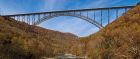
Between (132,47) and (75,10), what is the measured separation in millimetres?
64987

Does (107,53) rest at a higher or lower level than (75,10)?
lower

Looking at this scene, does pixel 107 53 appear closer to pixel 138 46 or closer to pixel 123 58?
pixel 123 58

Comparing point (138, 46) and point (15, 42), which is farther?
point (15, 42)

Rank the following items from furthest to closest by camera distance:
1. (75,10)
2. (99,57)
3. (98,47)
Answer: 1. (75,10)
2. (98,47)
3. (99,57)

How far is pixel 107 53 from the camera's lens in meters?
65.0

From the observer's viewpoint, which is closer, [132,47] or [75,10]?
[132,47]

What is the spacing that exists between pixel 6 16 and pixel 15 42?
270 ft

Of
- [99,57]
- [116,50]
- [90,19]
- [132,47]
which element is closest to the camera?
[132,47]

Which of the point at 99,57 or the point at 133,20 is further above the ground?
the point at 133,20

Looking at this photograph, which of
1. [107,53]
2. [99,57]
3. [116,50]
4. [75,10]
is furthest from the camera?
[75,10]

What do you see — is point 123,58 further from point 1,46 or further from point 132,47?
point 1,46

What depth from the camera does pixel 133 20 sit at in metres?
77.9

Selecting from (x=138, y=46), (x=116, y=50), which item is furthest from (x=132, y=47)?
(x=116, y=50)

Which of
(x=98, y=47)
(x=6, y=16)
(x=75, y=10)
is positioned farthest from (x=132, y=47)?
(x=6, y=16)
